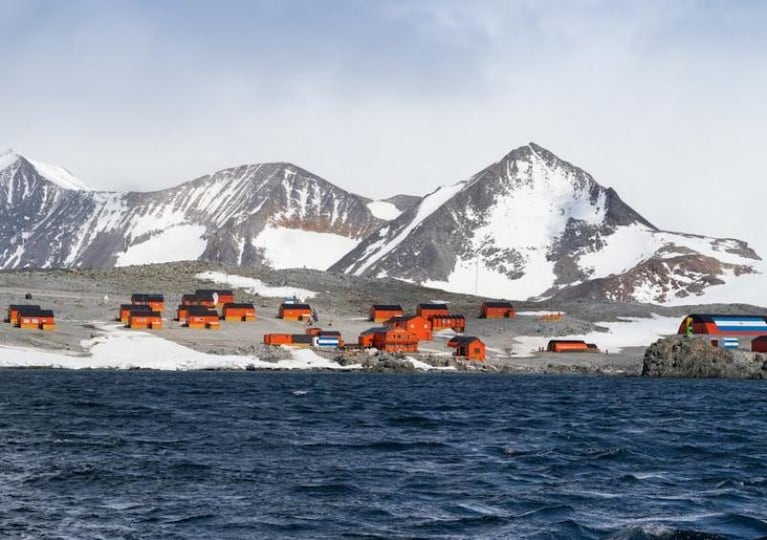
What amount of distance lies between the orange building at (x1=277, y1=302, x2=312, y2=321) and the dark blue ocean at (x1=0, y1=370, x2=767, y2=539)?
92888 mm

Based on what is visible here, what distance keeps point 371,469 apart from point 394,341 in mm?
107820

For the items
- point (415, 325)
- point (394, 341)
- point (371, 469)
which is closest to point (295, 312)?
point (415, 325)

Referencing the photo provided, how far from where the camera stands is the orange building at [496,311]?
186625 mm

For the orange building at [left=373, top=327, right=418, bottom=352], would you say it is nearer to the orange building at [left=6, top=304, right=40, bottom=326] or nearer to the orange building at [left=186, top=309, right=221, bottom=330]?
the orange building at [left=186, top=309, right=221, bottom=330]

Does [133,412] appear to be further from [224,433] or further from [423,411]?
[423,411]

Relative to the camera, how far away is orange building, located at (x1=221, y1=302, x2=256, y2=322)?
16375 cm

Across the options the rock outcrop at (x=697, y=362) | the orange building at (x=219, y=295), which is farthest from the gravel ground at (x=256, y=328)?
the orange building at (x=219, y=295)

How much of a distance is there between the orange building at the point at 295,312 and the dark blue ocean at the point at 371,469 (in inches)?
3657

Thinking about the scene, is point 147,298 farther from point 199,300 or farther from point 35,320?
point 35,320

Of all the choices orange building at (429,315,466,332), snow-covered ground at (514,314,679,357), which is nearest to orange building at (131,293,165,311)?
orange building at (429,315,466,332)

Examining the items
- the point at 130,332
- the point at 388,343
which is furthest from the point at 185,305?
the point at 388,343

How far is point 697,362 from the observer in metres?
147

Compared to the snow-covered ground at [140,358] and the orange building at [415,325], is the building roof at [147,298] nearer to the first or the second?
the snow-covered ground at [140,358]

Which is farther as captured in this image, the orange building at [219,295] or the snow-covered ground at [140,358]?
the orange building at [219,295]
